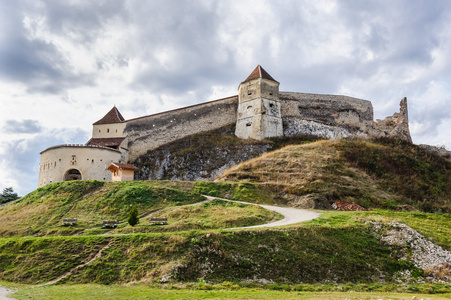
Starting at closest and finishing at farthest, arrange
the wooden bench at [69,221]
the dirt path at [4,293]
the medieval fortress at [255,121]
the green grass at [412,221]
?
the dirt path at [4,293] → the green grass at [412,221] → the wooden bench at [69,221] → the medieval fortress at [255,121]

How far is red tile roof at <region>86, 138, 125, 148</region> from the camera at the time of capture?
38062 mm

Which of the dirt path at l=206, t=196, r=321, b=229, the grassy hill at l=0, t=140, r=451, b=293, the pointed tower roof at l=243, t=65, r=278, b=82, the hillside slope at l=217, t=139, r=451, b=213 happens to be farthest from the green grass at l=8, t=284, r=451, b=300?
the pointed tower roof at l=243, t=65, r=278, b=82

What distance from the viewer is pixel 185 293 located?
32.3 feet

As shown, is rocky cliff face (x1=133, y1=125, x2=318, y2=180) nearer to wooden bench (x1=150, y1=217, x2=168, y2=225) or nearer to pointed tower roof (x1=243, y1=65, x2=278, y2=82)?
pointed tower roof (x1=243, y1=65, x2=278, y2=82)

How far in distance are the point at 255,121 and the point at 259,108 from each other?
1.35 m

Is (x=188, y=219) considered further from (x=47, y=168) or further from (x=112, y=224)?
(x=47, y=168)

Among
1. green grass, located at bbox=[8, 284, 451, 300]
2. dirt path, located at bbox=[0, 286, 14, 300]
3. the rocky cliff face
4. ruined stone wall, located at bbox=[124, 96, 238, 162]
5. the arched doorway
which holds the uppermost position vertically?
ruined stone wall, located at bbox=[124, 96, 238, 162]

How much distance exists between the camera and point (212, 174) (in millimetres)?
33625

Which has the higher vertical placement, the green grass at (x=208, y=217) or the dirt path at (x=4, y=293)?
the green grass at (x=208, y=217)

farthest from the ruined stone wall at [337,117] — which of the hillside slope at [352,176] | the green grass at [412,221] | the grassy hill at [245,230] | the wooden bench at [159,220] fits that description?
the wooden bench at [159,220]

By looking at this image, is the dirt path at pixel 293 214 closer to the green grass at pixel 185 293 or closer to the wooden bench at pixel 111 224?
the green grass at pixel 185 293

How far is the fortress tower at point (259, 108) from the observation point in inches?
1415

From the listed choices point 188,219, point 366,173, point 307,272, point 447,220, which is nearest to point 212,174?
point 366,173

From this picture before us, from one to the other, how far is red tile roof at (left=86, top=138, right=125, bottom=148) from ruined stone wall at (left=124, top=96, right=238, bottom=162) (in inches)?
52.3
